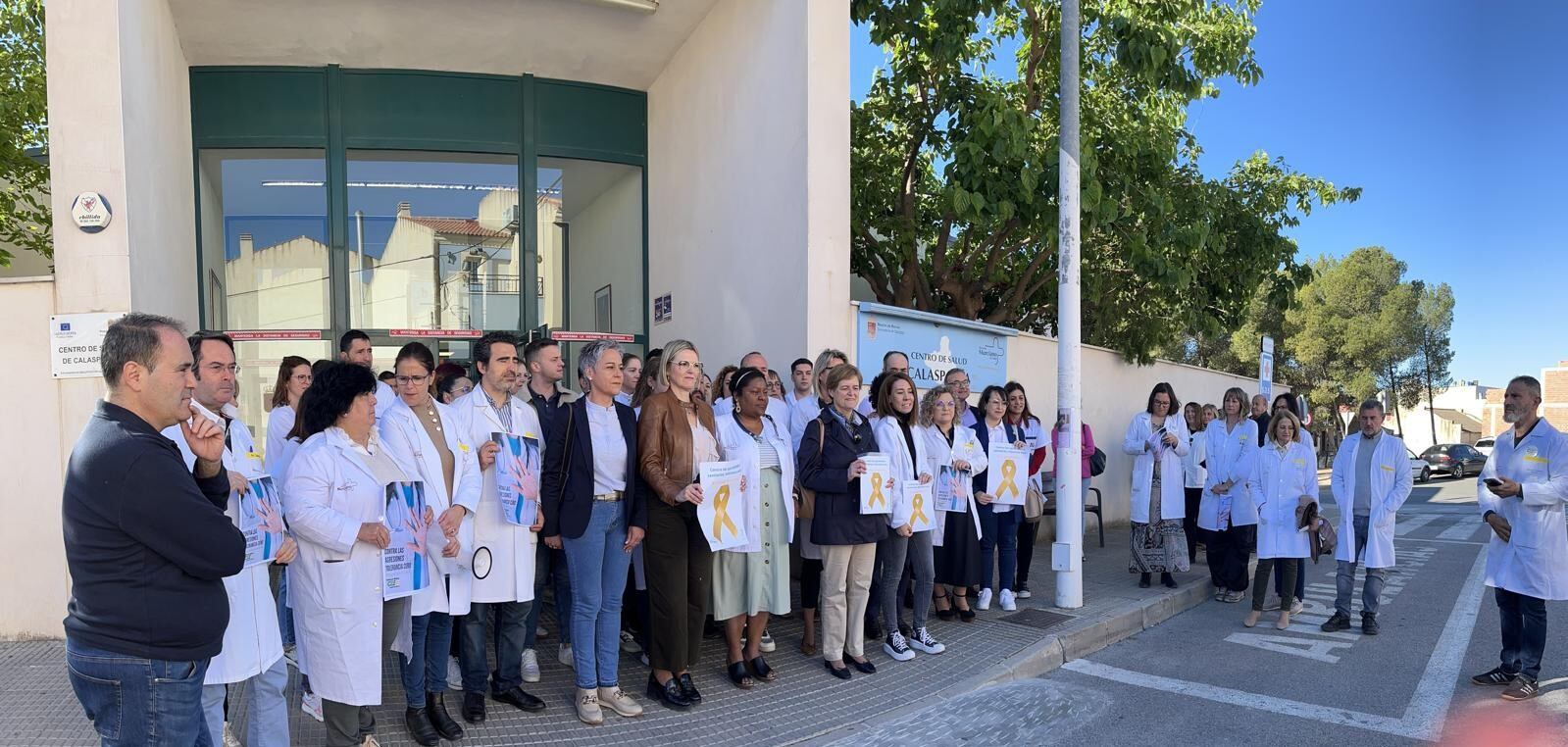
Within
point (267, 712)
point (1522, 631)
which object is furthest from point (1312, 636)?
point (267, 712)

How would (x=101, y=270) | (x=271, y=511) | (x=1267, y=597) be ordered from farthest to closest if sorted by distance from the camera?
(x=1267, y=597), (x=101, y=270), (x=271, y=511)

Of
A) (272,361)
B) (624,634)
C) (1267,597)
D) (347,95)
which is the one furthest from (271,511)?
(1267,597)

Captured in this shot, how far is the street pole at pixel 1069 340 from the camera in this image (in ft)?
25.6

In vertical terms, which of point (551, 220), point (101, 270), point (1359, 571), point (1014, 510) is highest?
point (551, 220)

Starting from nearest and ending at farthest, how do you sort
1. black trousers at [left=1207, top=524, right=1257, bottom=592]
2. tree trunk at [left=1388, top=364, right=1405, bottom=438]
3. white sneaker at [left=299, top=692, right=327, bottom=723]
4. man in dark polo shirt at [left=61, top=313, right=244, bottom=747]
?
1. man in dark polo shirt at [left=61, top=313, right=244, bottom=747]
2. white sneaker at [left=299, top=692, right=327, bottom=723]
3. black trousers at [left=1207, top=524, right=1257, bottom=592]
4. tree trunk at [left=1388, top=364, right=1405, bottom=438]

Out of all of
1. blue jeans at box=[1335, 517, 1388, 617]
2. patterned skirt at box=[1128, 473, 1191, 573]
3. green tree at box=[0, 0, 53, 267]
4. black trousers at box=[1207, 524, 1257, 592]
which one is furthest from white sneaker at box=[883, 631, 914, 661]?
green tree at box=[0, 0, 53, 267]

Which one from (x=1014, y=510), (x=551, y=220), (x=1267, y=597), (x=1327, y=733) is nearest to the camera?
(x=1327, y=733)

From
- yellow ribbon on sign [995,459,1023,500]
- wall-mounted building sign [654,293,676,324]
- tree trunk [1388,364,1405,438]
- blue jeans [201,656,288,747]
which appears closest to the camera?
blue jeans [201,656,288,747]

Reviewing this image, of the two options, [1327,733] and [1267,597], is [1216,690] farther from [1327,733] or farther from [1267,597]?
[1267,597]

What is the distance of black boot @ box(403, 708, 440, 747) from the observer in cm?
465

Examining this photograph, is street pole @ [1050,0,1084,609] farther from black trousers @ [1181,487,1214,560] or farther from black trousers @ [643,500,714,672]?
black trousers @ [643,500,714,672]

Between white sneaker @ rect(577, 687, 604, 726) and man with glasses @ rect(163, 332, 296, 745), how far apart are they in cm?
155

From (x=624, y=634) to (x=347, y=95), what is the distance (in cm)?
683

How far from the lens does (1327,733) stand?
5.21 m
